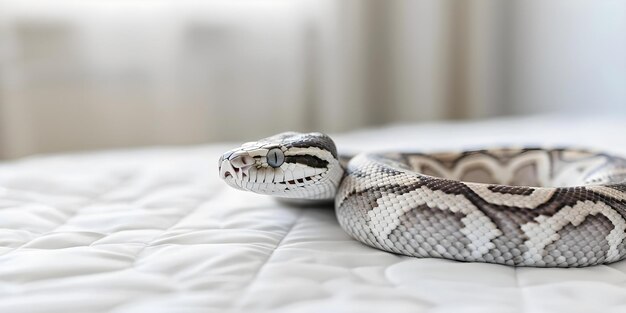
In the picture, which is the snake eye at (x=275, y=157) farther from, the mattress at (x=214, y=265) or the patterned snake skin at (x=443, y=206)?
the mattress at (x=214, y=265)

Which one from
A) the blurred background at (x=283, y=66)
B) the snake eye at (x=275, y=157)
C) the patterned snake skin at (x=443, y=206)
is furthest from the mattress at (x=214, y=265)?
the blurred background at (x=283, y=66)

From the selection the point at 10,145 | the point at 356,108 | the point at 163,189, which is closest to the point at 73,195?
the point at 163,189

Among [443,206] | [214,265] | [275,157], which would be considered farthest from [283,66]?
[214,265]

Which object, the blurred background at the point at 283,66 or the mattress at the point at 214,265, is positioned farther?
the blurred background at the point at 283,66

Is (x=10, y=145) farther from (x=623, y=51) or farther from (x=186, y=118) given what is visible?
(x=623, y=51)

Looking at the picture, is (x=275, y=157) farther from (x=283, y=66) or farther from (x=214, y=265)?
(x=283, y=66)

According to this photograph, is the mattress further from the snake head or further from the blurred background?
the blurred background
